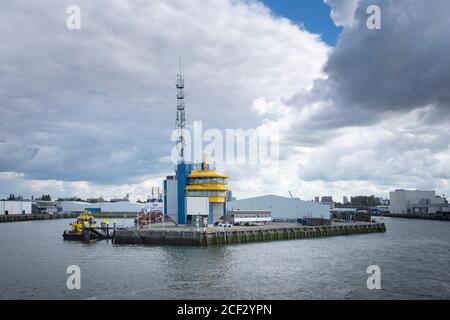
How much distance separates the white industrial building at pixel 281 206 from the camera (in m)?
95.9

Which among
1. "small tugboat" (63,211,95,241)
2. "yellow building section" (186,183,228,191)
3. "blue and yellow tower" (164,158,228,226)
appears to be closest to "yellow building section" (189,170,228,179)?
"blue and yellow tower" (164,158,228,226)

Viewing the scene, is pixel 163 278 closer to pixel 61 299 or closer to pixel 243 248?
pixel 61 299

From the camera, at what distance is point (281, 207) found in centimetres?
9700

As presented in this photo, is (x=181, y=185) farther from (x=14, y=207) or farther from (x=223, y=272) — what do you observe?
(x=14, y=207)

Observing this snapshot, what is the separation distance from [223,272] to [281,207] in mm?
59303

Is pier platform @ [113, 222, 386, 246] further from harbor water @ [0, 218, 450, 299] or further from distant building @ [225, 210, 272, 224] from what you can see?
distant building @ [225, 210, 272, 224]

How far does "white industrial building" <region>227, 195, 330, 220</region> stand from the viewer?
315 ft

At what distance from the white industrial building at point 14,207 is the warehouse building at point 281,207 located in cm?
9859

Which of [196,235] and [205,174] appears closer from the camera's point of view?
[196,235]

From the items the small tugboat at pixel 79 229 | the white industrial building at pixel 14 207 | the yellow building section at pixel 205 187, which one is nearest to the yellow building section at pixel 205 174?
the yellow building section at pixel 205 187

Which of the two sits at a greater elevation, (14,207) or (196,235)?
(14,207)

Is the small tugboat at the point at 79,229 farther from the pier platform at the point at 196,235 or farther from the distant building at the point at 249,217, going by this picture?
the distant building at the point at 249,217

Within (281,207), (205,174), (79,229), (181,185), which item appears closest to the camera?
(205,174)

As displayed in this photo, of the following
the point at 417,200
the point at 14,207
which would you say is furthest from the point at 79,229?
the point at 417,200
